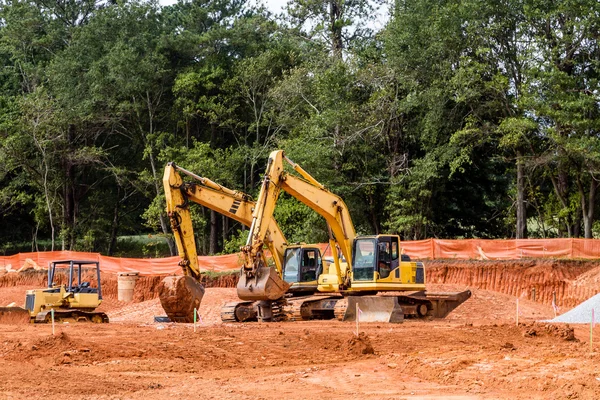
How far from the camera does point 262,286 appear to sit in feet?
77.9

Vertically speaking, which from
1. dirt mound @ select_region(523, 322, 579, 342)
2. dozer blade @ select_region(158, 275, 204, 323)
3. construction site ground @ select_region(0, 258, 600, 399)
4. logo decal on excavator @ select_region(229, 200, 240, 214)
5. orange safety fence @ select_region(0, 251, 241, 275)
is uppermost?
logo decal on excavator @ select_region(229, 200, 240, 214)

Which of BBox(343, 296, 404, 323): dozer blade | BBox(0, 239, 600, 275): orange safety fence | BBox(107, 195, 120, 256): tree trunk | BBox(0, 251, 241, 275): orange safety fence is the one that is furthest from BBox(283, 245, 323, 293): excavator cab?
BBox(107, 195, 120, 256): tree trunk

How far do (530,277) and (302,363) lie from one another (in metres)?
19.4

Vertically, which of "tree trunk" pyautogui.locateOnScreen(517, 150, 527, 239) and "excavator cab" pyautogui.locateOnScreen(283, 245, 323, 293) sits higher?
"tree trunk" pyautogui.locateOnScreen(517, 150, 527, 239)

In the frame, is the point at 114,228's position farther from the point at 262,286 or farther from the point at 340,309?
the point at 262,286

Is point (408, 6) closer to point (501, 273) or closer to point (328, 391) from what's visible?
point (501, 273)

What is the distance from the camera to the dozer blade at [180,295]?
23.7 meters

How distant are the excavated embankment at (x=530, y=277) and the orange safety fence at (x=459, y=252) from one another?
1.74 ft

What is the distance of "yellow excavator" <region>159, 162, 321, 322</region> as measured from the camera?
2383 cm

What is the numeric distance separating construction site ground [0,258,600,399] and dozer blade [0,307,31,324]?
4.13m

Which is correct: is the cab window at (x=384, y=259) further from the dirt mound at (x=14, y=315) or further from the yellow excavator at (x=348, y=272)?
the dirt mound at (x=14, y=315)

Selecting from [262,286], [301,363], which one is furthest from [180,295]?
[301,363]

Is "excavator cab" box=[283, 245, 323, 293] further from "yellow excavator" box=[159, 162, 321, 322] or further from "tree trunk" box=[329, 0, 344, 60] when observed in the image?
"tree trunk" box=[329, 0, 344, 60]

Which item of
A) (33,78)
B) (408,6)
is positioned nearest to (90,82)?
(33,78)
